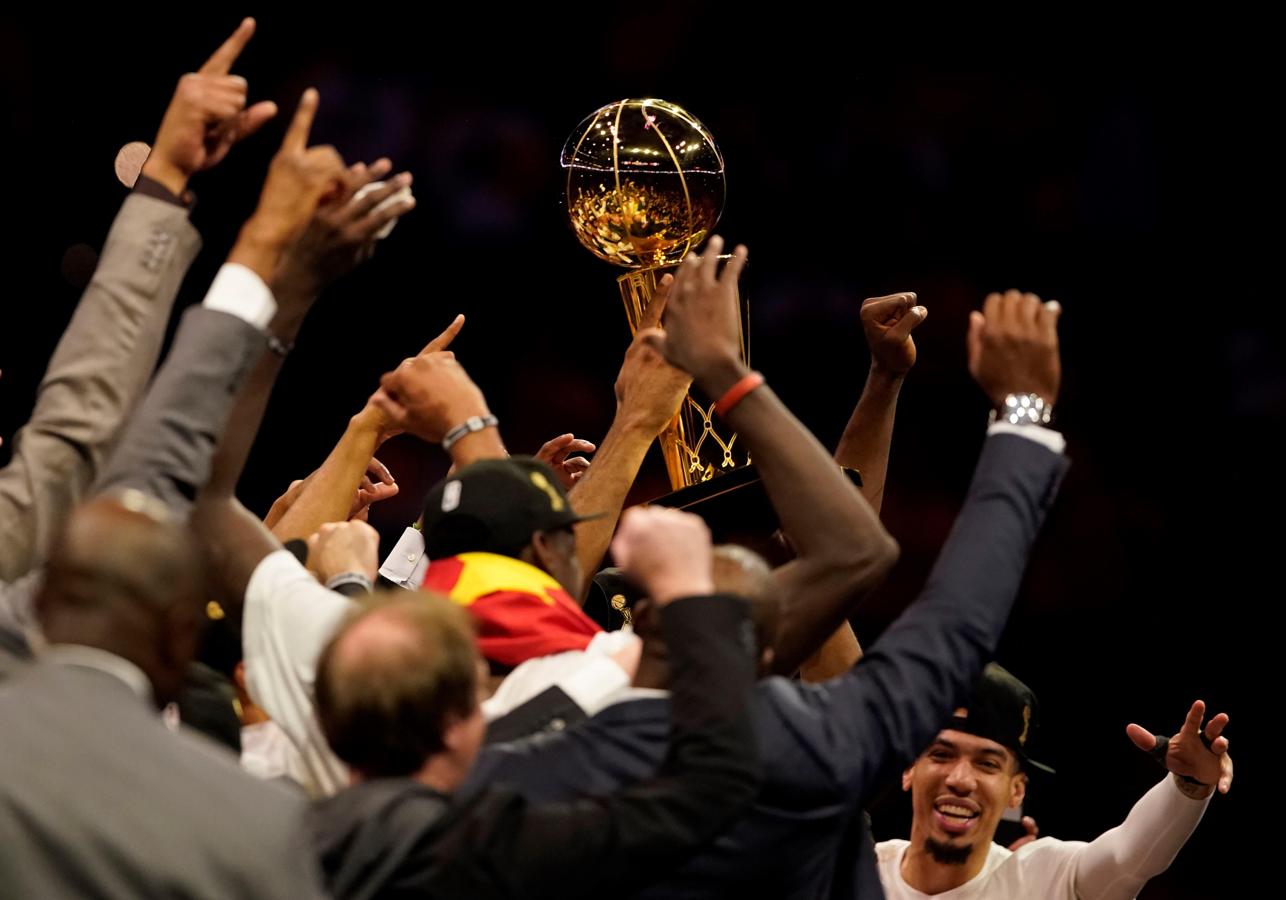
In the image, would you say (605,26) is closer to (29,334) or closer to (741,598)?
(29,334)

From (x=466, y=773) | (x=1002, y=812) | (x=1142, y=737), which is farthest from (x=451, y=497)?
(x=1002, y=812)

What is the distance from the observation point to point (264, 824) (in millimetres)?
1383

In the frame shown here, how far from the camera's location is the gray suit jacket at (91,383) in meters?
1.99

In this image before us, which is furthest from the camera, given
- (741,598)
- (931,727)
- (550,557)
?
(550,557)

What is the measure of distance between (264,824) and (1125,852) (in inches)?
92.6

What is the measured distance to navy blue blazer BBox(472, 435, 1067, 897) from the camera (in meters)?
1.81

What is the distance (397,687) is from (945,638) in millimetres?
689

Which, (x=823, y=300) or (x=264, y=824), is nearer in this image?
(x=264, y=824)

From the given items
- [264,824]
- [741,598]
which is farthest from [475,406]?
[264,824]

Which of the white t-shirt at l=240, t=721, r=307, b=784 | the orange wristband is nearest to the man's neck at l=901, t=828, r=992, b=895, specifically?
the white t-shirt at l=240, t=721, r=307, b=784

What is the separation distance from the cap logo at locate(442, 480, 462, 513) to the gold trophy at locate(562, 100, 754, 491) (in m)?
1.11

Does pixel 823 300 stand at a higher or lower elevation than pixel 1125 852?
higher

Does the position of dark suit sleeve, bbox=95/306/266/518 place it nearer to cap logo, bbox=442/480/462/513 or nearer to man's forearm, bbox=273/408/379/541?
cap logo, bbox=442/480/462/513

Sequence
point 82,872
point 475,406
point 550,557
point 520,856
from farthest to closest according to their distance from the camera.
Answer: point 475,406 → point 550,557 → point 520,856 → point 82,872
